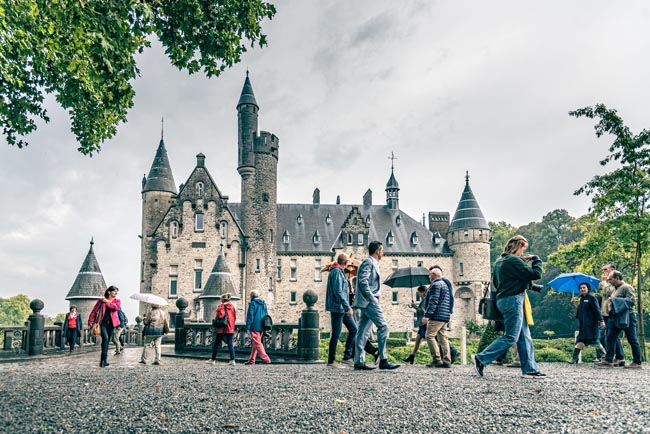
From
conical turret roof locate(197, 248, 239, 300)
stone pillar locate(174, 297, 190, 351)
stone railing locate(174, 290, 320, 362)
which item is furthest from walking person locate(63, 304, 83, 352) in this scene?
conical turret roof locate(197, 248, 239, 300)

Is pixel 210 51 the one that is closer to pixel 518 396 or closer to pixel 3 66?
pixel 3 66

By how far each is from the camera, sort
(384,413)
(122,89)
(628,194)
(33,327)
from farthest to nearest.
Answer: (628,194), (33,327), (122,89), (384,413)

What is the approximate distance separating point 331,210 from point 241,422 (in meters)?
54.5

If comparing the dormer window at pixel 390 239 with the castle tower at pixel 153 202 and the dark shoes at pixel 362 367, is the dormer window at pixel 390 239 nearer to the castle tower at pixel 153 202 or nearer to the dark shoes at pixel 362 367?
the castle tower at pixel 153 202

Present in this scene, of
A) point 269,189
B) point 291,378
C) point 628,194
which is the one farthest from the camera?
point 269,189

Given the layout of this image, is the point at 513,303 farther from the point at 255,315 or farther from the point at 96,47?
the point at 96,47

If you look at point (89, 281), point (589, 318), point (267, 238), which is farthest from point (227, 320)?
point (267, 238)

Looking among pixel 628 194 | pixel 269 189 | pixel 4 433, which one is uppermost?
pixel 269 189

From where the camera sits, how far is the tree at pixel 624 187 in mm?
21094

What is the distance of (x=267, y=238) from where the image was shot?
157ft

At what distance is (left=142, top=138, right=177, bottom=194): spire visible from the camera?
47.4 meters

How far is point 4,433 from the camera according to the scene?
203 inches

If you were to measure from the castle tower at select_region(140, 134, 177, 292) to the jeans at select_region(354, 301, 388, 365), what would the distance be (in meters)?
37.3

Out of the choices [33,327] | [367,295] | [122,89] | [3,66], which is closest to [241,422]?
[367,295]
